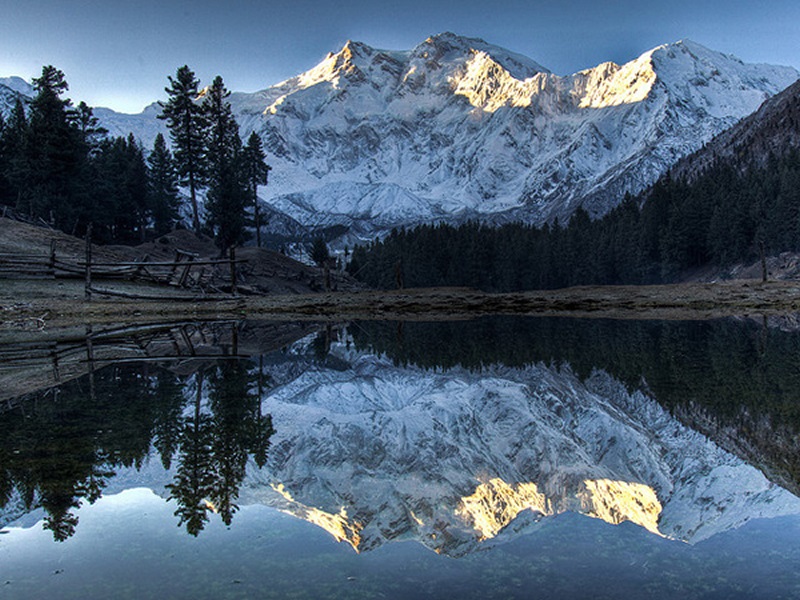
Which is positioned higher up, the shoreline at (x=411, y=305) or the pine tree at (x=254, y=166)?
the pine tree at (x=254, y=166)

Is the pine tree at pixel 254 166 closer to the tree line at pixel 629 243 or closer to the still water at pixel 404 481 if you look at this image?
the tree line at pixel 629 243

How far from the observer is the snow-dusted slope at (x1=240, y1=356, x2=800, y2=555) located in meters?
7.80

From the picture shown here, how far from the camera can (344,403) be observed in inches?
623

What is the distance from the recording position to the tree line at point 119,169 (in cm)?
5988

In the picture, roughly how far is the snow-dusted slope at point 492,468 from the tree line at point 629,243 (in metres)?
82.5

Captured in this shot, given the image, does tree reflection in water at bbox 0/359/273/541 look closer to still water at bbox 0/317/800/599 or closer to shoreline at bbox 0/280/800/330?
still water at bbox 0/317/800/599

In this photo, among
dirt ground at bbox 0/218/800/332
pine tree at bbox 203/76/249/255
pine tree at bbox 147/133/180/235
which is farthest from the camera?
pine tree at bbox 147/133/180/235

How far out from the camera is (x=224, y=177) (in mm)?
70438

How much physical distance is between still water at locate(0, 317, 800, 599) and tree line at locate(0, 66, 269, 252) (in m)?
38.7

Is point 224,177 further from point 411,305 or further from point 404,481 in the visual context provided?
point 404,481

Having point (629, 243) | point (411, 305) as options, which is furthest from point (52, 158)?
point (629, 243)

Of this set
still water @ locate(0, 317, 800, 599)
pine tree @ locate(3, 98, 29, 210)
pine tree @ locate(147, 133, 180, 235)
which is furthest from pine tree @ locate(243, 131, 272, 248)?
still water @ locate(0, 317, 800, 599)

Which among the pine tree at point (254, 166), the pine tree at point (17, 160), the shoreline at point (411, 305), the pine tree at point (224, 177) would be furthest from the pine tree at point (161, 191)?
the shoreline at point (411, 305)

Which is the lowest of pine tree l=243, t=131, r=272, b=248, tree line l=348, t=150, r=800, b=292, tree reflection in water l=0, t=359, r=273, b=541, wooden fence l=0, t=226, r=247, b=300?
tree reflection in water l=0, t=359, r=273, b=541
